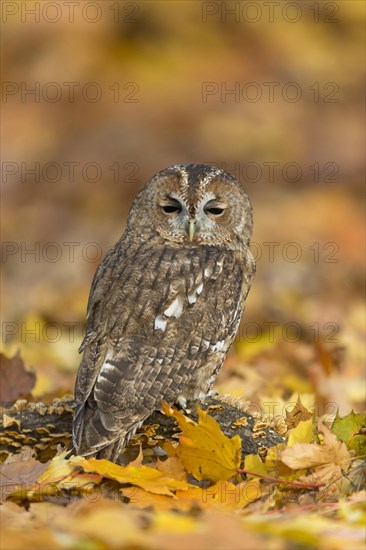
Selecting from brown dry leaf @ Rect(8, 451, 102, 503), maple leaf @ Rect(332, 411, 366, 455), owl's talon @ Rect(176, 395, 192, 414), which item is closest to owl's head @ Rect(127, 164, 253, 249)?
owl's talon @ Rect(176, 395, 192, 414)

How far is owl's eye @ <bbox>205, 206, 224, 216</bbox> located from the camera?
568 centimetres

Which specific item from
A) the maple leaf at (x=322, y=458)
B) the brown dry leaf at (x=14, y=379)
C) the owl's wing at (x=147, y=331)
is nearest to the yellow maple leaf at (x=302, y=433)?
the maple leaf at (x=322, y=458)

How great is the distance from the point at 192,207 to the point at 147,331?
92 cm

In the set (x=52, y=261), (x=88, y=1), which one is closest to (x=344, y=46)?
(x=88, y=1)

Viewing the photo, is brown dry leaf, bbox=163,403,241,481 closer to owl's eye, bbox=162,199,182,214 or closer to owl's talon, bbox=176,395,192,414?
owl's talon, bbox=176,395,192,414

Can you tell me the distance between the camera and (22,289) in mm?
11070

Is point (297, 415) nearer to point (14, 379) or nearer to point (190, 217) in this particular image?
point (190, 217)

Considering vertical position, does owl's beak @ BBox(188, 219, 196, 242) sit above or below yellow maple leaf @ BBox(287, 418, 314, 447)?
above

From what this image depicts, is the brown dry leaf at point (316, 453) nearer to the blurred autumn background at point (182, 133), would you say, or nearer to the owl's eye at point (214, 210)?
the owl's eye at point (214, 210)

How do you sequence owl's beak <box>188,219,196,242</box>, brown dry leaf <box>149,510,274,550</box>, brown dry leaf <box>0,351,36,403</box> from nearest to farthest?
brown dry leaf <box>149,510,274,550</box> < owl's beak <box>188,219,196,242</box> < brown dry leaf <box>0,351,36,403</box>

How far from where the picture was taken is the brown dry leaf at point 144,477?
12.6ft

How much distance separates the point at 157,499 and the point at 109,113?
12.6 m

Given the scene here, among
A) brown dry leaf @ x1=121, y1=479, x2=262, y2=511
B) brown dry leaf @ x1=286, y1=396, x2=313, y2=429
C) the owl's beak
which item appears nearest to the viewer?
brown dry leaf @ x1=121, y1=479, x2=262, y2=511

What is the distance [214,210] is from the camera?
5.73 m
